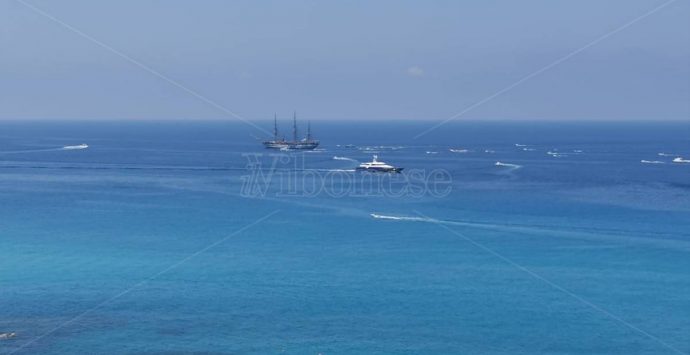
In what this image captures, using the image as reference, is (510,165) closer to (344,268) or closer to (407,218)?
(407,218)

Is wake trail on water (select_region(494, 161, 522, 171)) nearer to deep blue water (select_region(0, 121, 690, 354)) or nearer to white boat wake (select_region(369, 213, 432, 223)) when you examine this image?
deep blue water (select_region(0, 121, 690, 354))

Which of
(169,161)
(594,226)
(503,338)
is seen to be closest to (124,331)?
(503,338)

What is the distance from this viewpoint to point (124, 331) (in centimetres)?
2992

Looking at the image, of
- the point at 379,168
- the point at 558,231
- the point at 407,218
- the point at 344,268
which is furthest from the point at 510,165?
the point at 344,268

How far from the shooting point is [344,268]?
39.9 metres

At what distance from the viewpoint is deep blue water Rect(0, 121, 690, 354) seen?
29.8 metres

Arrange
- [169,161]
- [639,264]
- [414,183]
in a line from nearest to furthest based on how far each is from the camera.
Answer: [639,264] < [414,183] < [169,161]

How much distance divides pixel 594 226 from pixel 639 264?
1089 cm

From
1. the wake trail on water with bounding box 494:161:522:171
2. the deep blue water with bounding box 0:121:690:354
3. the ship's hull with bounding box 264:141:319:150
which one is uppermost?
the ship's hull with bounding box 264:141:319:150

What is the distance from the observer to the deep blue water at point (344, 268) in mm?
29781

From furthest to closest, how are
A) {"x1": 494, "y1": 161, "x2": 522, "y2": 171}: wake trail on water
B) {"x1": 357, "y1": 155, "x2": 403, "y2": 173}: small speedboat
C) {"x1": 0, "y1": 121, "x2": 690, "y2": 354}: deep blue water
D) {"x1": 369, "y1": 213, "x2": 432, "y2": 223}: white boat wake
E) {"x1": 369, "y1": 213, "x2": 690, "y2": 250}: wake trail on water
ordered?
{"x1": 494, "y1": 161, "x2": 522, "y2": 171}: wake trail on water, {"x1": 357, "y1": 155, "x2": 403, "y2": 173}: small speedboat, {"x1": 369, "y1": 213, "x2": 432, "y2": 223}: white boat wake, {"x1": 369, "y1": 213, "x2": 690, "y2": 250}: wake trail on water, {"x1": 0, "y1": 121, "x2": 690, "y2": 354}: deep blue water

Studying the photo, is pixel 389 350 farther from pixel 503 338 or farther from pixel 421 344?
pixel 503 338

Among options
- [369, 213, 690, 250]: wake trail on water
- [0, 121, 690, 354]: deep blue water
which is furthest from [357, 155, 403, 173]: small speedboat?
[369, 213, 690, 250]: wake trail on water

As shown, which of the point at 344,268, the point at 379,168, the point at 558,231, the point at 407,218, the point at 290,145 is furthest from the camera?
the point at 290,145
